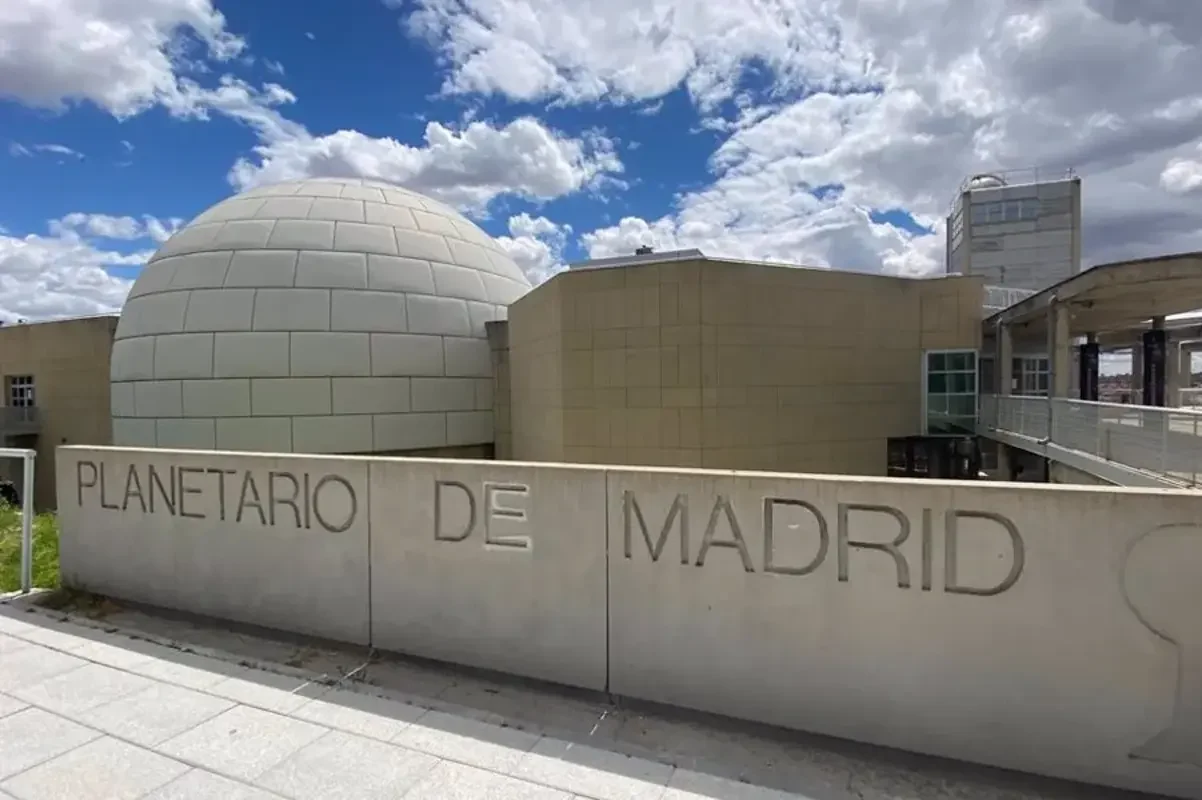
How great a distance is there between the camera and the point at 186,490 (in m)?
6.20

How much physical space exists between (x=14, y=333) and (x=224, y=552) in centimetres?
3433

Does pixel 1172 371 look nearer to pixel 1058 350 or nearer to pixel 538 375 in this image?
pixel 1058 350

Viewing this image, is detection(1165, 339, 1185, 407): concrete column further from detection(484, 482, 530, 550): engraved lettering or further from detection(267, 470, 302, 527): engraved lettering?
detection(267, 470, 302, 527): engraved lettering

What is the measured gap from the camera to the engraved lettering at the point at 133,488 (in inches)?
257

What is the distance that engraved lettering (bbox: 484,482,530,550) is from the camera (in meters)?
4.74

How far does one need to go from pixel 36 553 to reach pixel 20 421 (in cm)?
2807

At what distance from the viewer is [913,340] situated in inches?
700

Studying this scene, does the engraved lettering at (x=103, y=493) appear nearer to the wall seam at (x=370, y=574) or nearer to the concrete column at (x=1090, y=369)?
the wall seam at (x=370, y=574)

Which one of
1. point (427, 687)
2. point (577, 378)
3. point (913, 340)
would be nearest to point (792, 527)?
point (427, 687)

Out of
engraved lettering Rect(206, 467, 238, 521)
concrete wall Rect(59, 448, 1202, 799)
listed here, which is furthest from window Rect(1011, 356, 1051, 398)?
engraved lettering Rect(206, 467, 238, 521)

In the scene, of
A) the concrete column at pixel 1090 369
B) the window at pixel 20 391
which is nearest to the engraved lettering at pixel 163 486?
the window at pixel 20 391

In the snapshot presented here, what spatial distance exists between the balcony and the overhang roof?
A: 38516 mm

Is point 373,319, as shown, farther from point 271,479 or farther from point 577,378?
point 271,479

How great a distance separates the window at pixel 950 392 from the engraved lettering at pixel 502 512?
1637 cm
